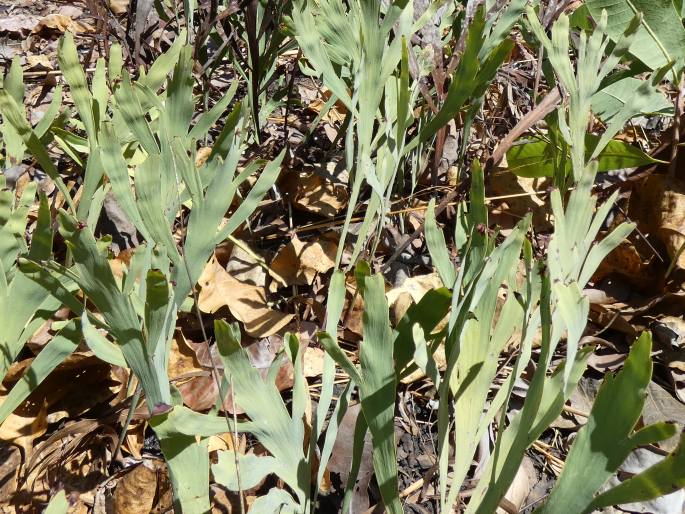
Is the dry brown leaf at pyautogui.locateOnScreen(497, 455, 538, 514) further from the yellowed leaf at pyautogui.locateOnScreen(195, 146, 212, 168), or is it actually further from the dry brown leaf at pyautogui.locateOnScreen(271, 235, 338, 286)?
the yellowed leaf at pyautogui.locateOnScreen(195, 146, 212, 168)

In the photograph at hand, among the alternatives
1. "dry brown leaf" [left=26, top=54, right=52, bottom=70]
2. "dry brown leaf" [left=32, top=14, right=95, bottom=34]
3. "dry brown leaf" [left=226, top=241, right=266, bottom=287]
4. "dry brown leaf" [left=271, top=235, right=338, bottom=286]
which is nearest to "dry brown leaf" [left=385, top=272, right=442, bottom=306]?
"dry brown leaf" [left=271, top=235, right=338, bottom=286]

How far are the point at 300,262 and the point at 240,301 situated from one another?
0.16 metres

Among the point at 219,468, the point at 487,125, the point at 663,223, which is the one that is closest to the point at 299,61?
the point at 487,125

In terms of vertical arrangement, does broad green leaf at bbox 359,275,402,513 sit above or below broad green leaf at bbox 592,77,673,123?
below

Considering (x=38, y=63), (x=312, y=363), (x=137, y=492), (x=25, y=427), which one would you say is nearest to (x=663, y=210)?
(x=312, y=363)

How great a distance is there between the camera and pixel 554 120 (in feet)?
4.16

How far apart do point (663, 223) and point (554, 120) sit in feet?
1.00

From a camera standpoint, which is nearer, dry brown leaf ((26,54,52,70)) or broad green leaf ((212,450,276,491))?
broad green leaf ((212,450,276,491))

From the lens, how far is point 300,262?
134 cm

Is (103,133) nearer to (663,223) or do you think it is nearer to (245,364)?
(245,364)

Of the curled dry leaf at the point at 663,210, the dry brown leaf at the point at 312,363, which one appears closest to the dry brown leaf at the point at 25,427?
the dry brown leaf at the point at 312,363

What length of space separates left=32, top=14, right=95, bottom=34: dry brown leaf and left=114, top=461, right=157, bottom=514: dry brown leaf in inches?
67.4

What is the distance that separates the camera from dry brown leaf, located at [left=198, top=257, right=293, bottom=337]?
1200 mm

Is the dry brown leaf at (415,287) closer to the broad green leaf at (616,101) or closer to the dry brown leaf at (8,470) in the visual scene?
the broad green leaf at (616,101)
